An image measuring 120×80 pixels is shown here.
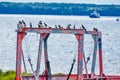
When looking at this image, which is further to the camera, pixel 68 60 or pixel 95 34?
pixel 68 60

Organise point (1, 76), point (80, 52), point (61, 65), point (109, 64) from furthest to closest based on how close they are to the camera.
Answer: point (109, 64) < point (61, 65) < point (1, 76) < point (80, 52)

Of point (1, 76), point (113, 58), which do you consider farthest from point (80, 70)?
point (113, 58)

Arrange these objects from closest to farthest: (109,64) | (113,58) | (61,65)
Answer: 1. (61,65)
2. (109,64)
3. (113,58)

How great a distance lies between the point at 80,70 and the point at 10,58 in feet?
135

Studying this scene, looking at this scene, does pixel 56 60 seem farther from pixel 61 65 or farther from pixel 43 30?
pixel 43 30

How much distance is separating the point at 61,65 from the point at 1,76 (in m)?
26.5

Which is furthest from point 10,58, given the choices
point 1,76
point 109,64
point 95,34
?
point 95,34

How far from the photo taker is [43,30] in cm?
2416

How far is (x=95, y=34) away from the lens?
84.2ft

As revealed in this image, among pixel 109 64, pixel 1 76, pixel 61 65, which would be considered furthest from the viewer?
pixel 109 64

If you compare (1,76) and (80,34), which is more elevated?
(80,34)

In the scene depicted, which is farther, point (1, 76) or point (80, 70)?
point (1, 76)

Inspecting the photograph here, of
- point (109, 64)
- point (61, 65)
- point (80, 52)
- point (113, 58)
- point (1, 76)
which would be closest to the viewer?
point (80, 52)

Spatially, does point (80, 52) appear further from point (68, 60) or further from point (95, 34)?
point (68, 60)
